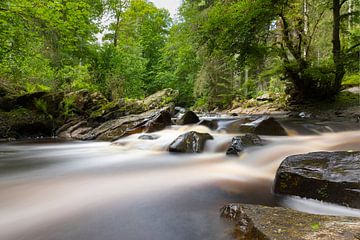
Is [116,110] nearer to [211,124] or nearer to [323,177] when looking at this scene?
[211,124]

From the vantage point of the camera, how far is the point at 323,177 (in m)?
2.55

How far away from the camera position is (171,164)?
15.7 ft

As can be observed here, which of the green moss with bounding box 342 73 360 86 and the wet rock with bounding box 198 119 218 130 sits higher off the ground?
the green moss with bounding box 342 73 360 86

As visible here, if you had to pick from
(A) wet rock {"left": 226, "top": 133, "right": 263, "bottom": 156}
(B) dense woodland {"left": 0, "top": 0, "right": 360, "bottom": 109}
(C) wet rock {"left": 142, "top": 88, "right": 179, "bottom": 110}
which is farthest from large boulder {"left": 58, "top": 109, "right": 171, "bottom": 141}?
(A) wet rock {"left": 226, "top": 133, "right": 263, "bottom": 156}

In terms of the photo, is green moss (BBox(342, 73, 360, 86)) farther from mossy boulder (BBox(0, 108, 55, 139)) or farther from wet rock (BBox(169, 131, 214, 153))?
mossy boulder (BBox(0, 108, 55, 139))

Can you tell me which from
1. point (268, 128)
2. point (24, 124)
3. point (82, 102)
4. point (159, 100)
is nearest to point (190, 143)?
point (268, 128)

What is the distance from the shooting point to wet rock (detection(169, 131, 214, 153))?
5.51 metres

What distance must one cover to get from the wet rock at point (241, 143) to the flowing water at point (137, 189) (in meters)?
0.18

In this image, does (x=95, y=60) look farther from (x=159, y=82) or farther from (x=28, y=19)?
(x=159, y=82)

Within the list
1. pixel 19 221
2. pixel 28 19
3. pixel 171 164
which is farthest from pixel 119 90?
pixel 19 221

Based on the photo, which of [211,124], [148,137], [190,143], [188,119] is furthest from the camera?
[188,119]

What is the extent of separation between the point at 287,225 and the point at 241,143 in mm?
3296

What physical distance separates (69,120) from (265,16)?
7.93 metres

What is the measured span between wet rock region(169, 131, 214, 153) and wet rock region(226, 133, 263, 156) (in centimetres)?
76
